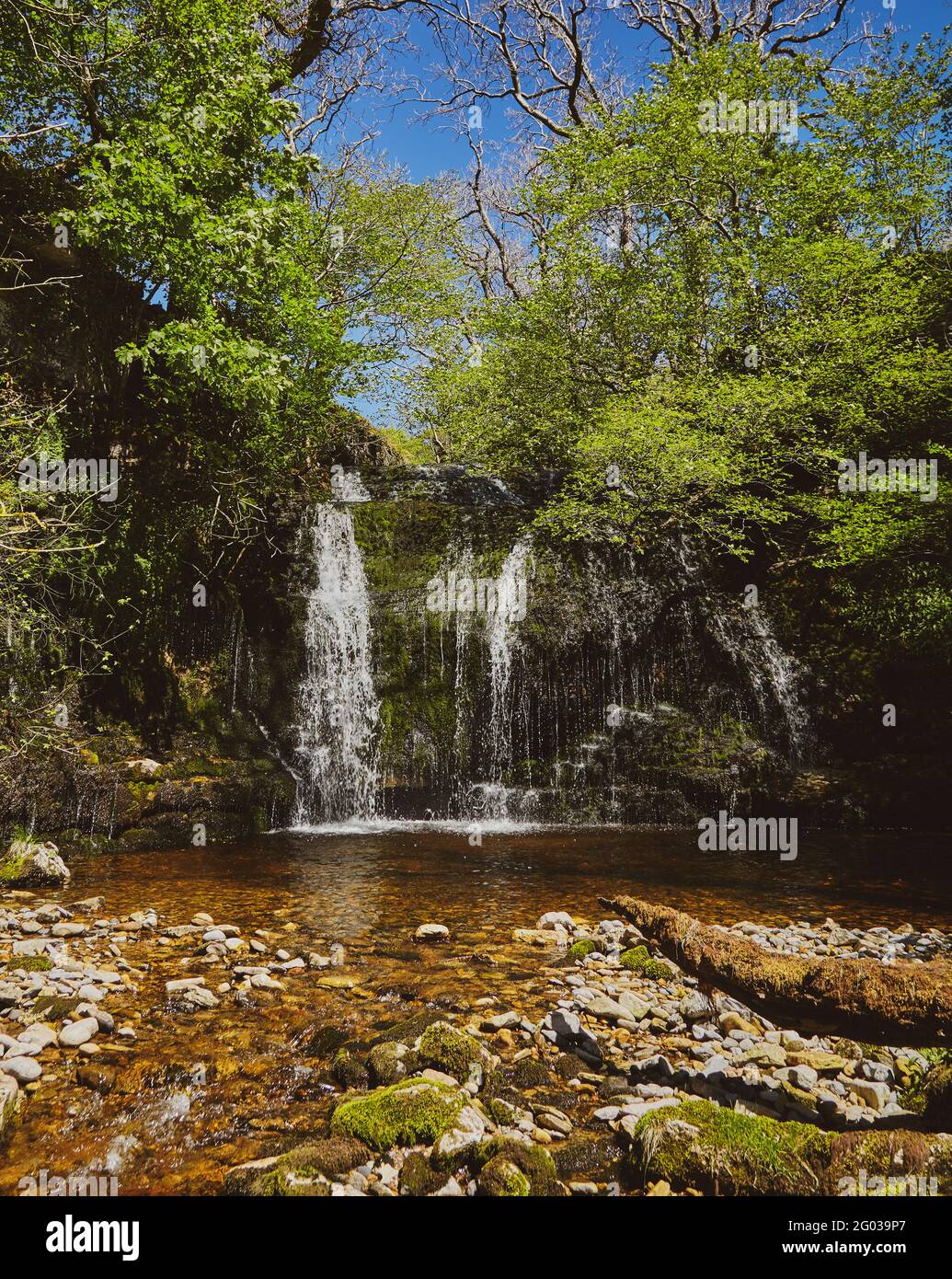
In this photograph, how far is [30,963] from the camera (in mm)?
4988

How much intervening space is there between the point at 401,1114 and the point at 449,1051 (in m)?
0.69

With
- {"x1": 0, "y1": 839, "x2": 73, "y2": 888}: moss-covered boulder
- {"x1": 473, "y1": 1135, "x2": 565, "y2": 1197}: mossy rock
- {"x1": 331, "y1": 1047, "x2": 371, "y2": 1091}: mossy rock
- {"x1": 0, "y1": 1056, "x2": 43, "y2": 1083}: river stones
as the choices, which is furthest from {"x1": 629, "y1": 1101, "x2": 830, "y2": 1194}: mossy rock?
{"x1": 0, "y1": 839, "x2": 73, "y2": 888}: moss-covered boulder

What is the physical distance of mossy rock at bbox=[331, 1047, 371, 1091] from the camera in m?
3.60

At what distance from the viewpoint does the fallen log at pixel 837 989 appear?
10.0 ft

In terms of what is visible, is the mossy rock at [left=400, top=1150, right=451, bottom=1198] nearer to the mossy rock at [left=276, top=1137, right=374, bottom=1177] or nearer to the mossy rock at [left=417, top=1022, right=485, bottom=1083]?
the mossy rock at [left=276, top=1137, right=374, bottom=1177]

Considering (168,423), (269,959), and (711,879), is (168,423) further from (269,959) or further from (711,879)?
(711,879)

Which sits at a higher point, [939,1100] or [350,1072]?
[939,1100]

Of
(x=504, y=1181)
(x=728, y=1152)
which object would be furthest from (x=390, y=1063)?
(x=728, y=1152)

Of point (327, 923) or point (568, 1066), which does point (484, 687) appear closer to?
point (327, 923)

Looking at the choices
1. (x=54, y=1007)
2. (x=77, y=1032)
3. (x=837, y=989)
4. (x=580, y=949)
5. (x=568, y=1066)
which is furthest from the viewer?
(x=580, y=949)

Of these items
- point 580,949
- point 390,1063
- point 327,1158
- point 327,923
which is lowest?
point 327,923

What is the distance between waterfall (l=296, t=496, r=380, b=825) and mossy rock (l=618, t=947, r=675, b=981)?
836 centimetres

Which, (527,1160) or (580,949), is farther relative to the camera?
(580,949)

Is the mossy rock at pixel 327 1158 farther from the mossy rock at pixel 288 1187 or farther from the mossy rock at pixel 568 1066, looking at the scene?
the mossy rock at pixel 568 1066
